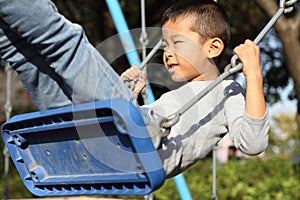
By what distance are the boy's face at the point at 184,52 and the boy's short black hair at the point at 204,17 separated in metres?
0.02

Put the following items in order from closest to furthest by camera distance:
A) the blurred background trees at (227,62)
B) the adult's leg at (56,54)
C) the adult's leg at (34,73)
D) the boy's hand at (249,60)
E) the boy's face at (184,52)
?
the adult's leg at (56,54) → the adult's leg at (34,73) → the boy's hand at (249,60) → the boy's face at (184,52) → the blurred background trees at (227,62)

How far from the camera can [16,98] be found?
945 centimetres

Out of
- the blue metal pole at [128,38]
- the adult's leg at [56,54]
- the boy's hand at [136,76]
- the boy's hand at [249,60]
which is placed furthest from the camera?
the blue metal pole at [128,38]

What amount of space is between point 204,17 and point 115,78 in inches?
17.1

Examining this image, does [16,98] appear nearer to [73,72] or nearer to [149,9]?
[149,9]

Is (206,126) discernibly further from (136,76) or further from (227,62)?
(227,62)

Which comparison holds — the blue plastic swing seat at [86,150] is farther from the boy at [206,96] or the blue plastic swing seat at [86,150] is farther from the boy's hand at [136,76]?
the boy's hand at [136,76]

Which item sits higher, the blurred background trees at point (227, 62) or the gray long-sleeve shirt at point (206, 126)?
the gray long-sleeve shirt at point (206, 126)

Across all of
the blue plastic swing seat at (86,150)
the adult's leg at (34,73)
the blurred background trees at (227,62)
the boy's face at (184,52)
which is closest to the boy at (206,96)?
the boy's face at (184,52)

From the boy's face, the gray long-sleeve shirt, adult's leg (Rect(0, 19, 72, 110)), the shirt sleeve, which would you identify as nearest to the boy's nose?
the boy's face

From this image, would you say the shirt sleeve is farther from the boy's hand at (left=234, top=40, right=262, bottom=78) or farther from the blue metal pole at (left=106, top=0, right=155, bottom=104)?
the blue metal pole at (left=106, top=0, right=155, bottom=104)

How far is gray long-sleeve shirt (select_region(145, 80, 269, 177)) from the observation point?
1.64 meters

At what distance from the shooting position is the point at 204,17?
1821mm

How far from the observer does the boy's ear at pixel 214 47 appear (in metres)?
1.84
